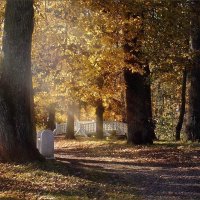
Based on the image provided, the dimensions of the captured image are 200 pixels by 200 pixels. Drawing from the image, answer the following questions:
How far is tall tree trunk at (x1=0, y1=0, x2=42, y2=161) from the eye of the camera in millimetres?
13789

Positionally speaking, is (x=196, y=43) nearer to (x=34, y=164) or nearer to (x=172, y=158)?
(x=172, y=158)

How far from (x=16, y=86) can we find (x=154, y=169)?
512cm

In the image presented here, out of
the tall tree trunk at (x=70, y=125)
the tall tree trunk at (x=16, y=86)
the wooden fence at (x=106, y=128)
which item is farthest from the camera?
the wooden fence at (x=106, y=128)

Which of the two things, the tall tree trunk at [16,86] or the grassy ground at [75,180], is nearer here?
the grassy ground at [75,180]

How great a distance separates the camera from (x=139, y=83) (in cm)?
2392

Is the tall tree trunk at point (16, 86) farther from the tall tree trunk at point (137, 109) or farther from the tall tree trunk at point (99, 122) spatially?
the tall tree trunk at point (99, 122)

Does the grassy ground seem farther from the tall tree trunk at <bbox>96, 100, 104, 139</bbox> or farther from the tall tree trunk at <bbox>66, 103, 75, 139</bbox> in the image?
the tall tree trunk at <bbox>66, 103, 75, 139</bbox>

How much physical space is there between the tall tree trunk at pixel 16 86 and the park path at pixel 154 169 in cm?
176

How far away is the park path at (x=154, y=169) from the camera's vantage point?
11.3 metres

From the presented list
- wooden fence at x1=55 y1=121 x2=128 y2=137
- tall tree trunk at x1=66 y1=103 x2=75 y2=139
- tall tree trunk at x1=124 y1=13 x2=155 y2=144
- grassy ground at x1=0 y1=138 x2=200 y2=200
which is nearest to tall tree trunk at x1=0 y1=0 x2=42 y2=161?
grassy ground at x1=0 y1=138 x2=200 y2=200

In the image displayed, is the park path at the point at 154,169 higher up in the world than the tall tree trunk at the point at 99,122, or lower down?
lower down

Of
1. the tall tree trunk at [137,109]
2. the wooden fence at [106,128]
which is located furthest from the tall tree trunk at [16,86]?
the wooden fence at [106,128]

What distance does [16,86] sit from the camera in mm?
14000

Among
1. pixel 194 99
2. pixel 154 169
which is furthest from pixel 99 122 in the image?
pixel 154 169
